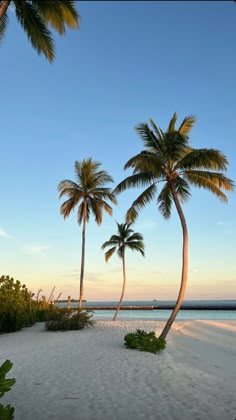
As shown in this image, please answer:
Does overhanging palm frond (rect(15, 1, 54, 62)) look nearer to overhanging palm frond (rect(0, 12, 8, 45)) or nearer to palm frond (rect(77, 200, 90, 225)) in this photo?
overhanging palm frond (rect(0, 12, 8, 45))

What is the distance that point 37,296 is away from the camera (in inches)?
1149

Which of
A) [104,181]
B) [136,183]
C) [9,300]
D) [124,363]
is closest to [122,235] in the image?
[104,181]

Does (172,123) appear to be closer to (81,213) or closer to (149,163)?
(149,163)

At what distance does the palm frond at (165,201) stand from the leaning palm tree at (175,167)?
0.16 feet

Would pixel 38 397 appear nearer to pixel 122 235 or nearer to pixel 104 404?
pixel 104 404

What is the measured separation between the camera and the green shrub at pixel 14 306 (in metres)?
22.3

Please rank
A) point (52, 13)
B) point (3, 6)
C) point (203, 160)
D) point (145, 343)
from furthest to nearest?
1. point (203, 160)
2. point (145, 343)
3. point (52, 13)
4. point (3, 6)

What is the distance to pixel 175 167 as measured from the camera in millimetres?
17078

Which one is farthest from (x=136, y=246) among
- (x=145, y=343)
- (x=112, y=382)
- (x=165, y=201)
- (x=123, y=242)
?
(x=112, y=382)

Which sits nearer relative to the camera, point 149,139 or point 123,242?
point 149,139

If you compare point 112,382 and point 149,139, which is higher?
point 149,139

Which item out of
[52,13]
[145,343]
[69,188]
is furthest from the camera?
[69,188]

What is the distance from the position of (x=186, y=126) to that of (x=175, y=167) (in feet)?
8.08

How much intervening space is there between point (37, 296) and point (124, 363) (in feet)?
58.4
